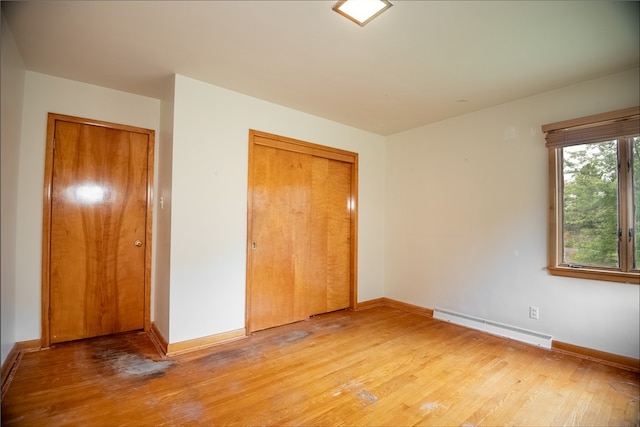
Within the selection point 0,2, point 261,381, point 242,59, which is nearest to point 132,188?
point 0,2

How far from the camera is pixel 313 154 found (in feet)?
12.0

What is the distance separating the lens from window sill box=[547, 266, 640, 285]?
7.68 ft

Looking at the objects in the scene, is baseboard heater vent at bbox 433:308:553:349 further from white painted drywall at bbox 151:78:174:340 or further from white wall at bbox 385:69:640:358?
white painted drywall at bbox 151:78:174:340

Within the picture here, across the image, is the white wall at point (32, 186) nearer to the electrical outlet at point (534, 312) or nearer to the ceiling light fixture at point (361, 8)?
the ceiling light fixture at point (361, 8)

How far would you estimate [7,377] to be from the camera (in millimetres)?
2088

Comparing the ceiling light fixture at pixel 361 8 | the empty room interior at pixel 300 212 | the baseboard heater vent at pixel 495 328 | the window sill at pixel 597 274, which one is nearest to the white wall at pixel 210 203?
the empty room interior at pixel 300 212

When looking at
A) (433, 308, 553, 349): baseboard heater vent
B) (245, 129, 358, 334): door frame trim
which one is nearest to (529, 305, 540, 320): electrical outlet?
(433, 308, 553, 349): baseboard heater vent

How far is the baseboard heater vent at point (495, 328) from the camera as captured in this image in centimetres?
282

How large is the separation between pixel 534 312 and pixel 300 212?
9.02 feet

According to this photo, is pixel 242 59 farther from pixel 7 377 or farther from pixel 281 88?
pixel 7 377

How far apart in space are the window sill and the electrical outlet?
1.32ft

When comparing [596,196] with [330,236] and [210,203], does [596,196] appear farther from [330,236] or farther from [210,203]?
[210,203]

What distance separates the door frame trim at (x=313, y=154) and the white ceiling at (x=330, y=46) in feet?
1.61

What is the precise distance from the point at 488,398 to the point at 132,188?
3.76 meters
